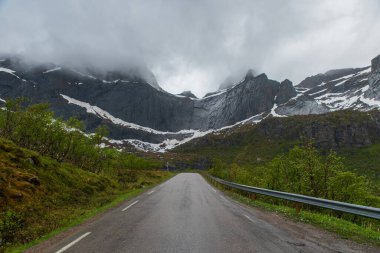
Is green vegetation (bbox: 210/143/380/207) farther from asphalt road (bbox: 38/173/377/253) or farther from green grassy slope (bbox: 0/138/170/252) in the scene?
green grassy slope (bbox: 0/138/170/252)

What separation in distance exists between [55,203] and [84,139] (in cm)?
3226

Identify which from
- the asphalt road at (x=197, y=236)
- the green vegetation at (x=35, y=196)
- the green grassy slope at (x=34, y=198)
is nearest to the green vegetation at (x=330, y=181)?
the asphalt road at (x=197, y=236)

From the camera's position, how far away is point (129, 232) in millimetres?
10383

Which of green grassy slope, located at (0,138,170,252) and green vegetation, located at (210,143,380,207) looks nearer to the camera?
green grassy slope, located at (0,138,170,252)

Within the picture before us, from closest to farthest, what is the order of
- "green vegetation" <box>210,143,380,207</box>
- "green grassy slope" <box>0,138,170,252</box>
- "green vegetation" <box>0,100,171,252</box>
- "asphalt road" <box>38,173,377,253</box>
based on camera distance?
"asphalt road" <box>38,173,377,253</box> < "green grassy slope" <box>0,138,170,252</box> < "green vegetation" <box>0,100,171,252</box> < "green vegetation" <box>210,143,380,207</box>

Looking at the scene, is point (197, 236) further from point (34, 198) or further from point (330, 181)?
point (330, 181)

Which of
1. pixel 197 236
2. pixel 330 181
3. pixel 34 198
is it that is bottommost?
pixel 197 236

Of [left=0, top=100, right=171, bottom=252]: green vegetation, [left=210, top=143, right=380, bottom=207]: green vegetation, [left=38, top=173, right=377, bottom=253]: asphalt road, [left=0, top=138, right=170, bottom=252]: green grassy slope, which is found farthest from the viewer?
[left=210, top=143, right=380, bottom=207]: green vegetation

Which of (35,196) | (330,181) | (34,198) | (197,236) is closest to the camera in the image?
(197,236)

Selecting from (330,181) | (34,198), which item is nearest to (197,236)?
(34,198)

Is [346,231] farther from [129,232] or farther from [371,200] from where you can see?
[371,200]

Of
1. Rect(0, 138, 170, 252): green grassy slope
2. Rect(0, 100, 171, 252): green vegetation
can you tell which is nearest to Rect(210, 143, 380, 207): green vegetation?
Rect(0, 100, 171, 252): green vegetation

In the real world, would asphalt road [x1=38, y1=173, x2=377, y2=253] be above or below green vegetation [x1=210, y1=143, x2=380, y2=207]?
below

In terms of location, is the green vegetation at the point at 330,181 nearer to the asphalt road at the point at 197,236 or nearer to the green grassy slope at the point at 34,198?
the asphalt road at the point at 197,236
